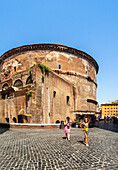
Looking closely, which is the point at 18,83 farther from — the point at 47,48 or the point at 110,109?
the point at 110,109

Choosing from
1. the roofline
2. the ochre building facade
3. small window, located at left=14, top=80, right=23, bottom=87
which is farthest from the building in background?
small window, located at left=14, top=80, right=23, bottom=87

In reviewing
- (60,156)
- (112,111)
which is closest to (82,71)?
(60,156)

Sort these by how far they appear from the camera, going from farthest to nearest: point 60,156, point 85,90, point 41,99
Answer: point 85,90 → point 41,99 → point 60,156

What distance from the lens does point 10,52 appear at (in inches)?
1115

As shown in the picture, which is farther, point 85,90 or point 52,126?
point 85,90

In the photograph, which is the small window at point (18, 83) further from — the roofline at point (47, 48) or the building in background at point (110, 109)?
the building in background at point (110, 109)

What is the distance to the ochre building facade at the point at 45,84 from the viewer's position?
15.1 meters

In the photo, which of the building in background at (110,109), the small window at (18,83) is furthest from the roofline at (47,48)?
the building in background at (110,109)

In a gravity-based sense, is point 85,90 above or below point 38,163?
above

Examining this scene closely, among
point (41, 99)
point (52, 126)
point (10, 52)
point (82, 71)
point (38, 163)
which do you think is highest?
point (10, 52)

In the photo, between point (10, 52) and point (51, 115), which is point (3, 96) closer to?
point (51, 115)

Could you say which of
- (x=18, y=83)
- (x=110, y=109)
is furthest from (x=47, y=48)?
(x=110, y=109)

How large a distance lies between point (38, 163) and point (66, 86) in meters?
17.7

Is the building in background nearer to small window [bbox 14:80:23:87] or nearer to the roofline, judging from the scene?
the roofline
